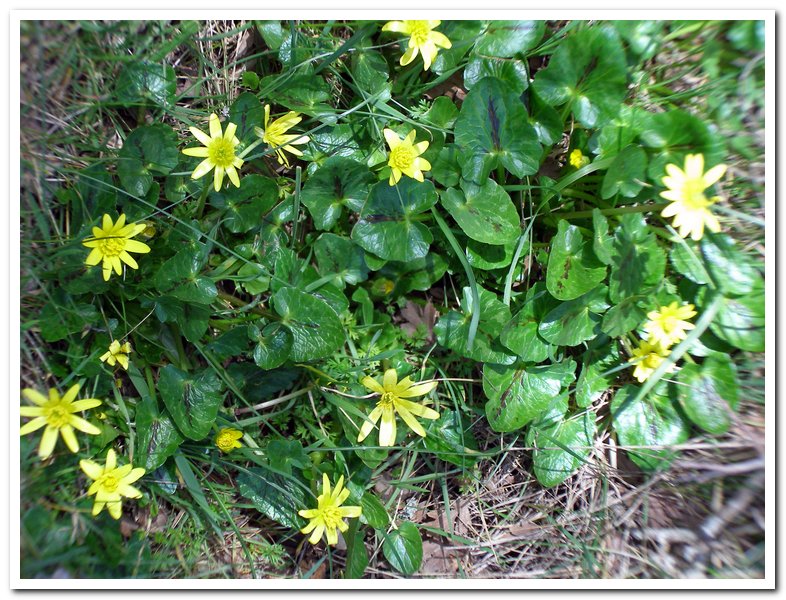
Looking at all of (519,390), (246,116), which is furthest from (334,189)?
(519,390)

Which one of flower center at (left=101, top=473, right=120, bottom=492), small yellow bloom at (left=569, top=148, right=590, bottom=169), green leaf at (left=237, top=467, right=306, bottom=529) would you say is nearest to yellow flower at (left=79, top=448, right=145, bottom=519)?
flower center at (left=101, top=473, right=120, bottom=492)

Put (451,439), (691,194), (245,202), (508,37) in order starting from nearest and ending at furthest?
(691,194) < (508,37) < (245,202) < (451,439)

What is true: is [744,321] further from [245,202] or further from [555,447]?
[245,202]

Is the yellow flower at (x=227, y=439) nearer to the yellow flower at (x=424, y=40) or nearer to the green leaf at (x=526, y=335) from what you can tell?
the green leaf at (x=526, y=335)

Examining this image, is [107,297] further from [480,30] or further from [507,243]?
[480,30]

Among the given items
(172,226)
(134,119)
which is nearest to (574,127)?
(172,226)
